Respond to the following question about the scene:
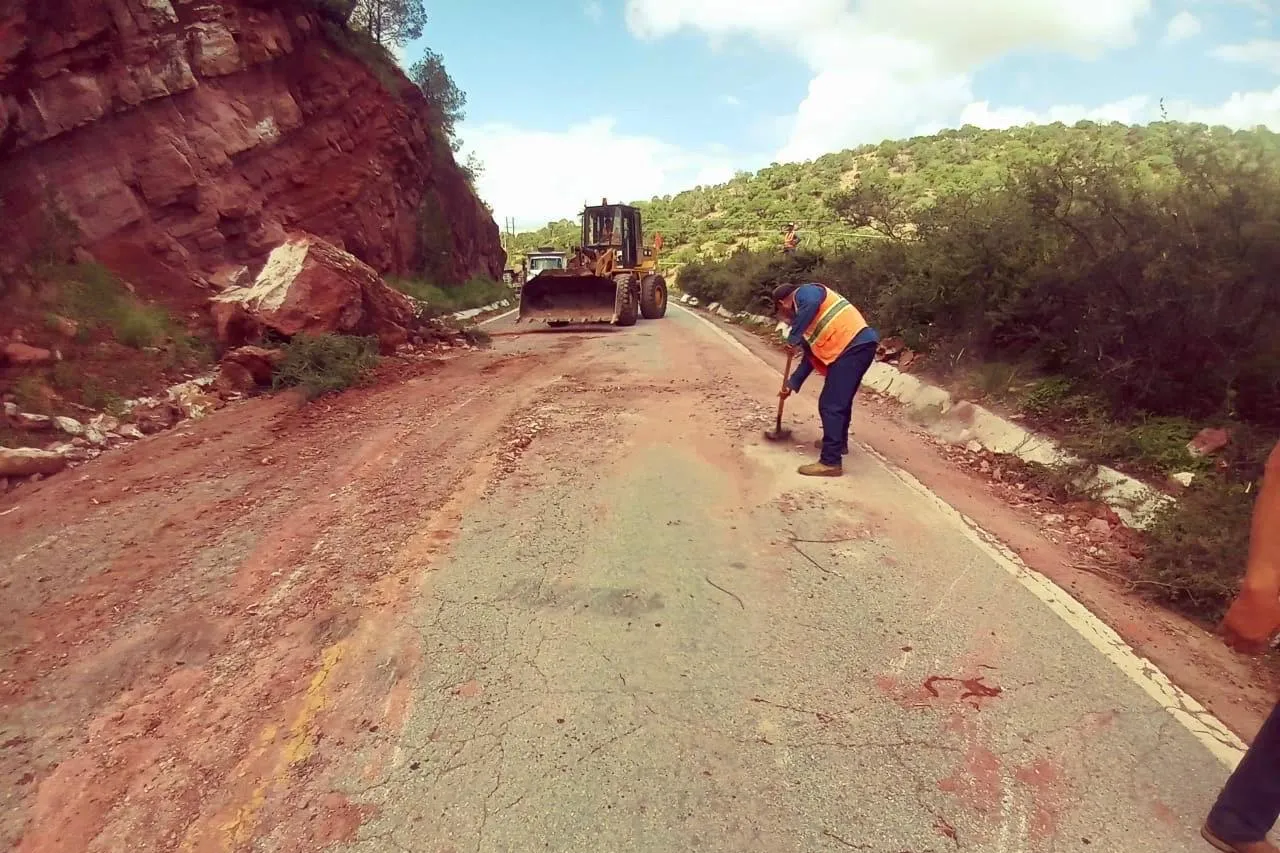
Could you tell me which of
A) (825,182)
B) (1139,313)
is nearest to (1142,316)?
(1139,313)

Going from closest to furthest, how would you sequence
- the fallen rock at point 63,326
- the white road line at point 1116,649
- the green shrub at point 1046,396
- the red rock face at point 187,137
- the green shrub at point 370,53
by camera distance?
the white road line at point 1116,649, the green shrub at point 1046,396, the fallen rock at point 63,326, the red rock face at point 187,137, the green shrub at point 370,53

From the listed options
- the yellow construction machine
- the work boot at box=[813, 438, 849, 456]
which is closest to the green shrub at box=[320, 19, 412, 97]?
the yellow construction machine

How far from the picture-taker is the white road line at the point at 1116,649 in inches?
121

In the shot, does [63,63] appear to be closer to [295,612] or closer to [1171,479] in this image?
[295,612]

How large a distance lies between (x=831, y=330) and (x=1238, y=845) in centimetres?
456

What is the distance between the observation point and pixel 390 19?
23500mm

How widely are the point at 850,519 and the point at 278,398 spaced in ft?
21.2

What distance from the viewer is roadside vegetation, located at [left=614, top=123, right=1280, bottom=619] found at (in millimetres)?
5207

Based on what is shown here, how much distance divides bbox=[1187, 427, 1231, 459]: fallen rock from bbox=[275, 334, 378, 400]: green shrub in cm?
820

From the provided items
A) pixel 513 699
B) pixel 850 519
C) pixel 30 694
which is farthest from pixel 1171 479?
pixel 30 694

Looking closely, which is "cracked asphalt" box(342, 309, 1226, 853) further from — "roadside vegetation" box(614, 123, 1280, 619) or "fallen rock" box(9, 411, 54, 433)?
"fallen rock" box(9, 411, 54, 433)

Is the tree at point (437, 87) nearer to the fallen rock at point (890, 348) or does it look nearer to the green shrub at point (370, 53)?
the green shrub at point (370, 53)

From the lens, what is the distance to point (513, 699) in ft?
10.5

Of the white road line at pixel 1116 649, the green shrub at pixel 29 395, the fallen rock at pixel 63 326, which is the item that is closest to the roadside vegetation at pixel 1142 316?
the white road line at pixel 1116 649
